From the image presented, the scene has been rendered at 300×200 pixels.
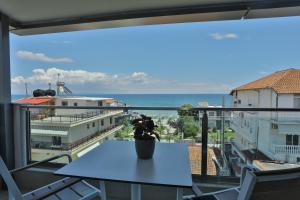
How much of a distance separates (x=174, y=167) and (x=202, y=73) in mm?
22870

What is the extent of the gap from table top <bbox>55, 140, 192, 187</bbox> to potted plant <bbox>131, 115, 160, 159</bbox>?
56mm

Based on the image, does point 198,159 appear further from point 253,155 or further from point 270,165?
point 270,165

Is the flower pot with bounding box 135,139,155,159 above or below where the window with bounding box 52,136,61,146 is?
above

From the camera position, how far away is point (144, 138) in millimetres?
1794

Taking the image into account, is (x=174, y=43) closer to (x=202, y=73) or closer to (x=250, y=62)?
(x=202, y=73)

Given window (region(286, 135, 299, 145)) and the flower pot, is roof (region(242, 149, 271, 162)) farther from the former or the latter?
the flower pot

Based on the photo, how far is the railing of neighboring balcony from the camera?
2.67 m

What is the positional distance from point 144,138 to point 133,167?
260mm

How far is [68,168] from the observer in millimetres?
1598

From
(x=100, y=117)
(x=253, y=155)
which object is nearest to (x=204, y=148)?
(x=253, y=155)

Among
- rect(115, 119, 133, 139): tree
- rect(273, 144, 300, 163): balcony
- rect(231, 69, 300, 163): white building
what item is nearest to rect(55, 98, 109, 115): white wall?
rect(115, 119, 133, 139): tree

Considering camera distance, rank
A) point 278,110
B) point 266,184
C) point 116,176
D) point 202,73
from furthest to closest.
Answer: point 202,73
point 278,110
point 116,176
point 266,184

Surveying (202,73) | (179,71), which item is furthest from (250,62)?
(179,71)

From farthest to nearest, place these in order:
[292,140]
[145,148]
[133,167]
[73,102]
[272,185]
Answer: [73,102]
[292,140]
[145,148]
[133,167]
[272,185]
